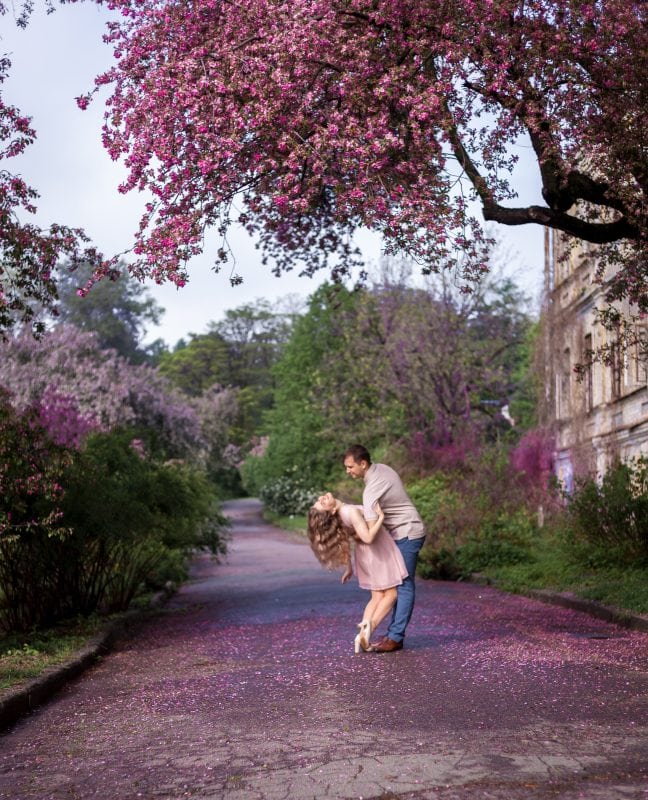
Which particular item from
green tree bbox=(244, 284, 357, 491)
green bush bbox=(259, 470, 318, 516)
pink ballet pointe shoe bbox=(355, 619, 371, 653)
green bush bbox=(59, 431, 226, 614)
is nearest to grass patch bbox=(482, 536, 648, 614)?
pink ballet pointe shoe bbox=(355, 619, 371, 653)

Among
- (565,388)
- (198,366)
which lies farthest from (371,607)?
(198,366)

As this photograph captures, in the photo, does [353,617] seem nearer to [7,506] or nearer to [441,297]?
[7,506]

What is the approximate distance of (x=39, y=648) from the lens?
11945 mm

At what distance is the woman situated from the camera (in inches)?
447

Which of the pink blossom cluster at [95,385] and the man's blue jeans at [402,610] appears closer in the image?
the man's blue jeans at [402,610]

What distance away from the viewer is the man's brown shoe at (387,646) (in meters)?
11.1

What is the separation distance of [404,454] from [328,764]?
31.1m

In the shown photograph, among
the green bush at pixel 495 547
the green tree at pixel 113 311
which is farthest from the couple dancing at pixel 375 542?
the green tree at pixel 113 311

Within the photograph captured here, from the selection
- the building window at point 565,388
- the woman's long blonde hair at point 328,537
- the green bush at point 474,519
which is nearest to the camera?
the woman's long blonde hair at point 328,537

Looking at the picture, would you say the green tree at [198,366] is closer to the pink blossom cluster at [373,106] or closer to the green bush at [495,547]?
the green bush at [495,547]

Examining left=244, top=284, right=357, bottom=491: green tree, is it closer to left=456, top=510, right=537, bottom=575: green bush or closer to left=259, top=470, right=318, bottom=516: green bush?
left=259, top=470, right=318, bottom=516: green bush

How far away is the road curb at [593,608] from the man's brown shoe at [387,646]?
3.30 meters

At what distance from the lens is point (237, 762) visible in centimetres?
638

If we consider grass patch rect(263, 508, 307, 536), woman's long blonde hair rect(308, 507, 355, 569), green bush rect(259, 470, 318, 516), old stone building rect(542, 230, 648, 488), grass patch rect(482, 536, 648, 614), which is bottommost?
grass patch rect(482, 536, 648, 614)
